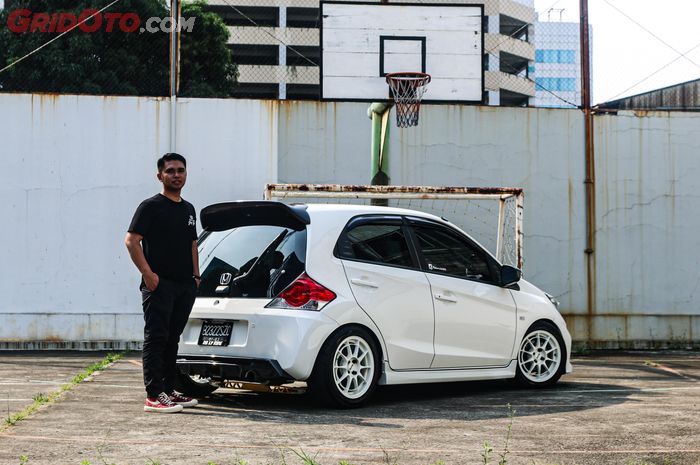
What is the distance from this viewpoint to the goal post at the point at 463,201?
495 inches

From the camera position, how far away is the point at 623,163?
14.7m

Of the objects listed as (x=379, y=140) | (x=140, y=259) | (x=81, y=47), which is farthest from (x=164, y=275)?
(x=81, y=47)

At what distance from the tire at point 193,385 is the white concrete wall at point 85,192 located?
5.90m

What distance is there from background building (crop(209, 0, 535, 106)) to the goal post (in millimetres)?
47964

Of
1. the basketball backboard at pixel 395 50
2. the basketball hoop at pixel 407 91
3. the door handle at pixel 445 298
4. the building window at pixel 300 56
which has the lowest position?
the door handle at pixel 445 298

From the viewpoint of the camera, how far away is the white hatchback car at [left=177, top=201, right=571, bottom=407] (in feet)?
24.0

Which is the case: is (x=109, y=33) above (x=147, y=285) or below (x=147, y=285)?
above

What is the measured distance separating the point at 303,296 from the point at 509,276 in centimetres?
217

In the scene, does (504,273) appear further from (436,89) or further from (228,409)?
(436,89)

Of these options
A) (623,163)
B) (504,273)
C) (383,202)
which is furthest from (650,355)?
(504,273)

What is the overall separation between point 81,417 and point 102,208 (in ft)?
24.8

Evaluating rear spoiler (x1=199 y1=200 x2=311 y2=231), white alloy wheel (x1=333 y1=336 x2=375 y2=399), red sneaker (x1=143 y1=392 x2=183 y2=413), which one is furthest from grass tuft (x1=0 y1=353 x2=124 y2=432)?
white alloy wheel (x1=333 y1=336 x2=375 y2=399)

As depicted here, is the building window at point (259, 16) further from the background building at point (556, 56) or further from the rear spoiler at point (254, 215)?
the rear spoiler at point (254, 215)
